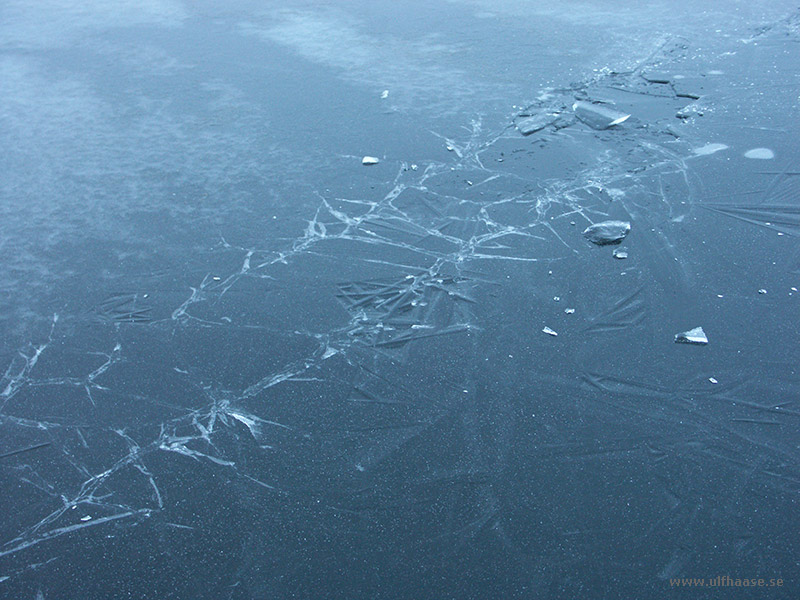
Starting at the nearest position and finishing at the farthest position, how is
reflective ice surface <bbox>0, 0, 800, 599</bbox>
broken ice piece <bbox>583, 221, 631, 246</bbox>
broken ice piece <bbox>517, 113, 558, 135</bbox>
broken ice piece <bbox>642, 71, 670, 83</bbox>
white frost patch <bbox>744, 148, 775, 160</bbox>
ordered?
reflective ice surface <bbox>0, 0, 800, 599</bbox>, broken ice piece <bbox>583, 221, 631, 246</bbox>, white frost patch <bbox>744, 148, 775, 160</bbox>, broken ice piece <bbox>517, 113, 558, 135</bbox>, broken ice piece <bbox>642, 71, 670, 83</bbox>

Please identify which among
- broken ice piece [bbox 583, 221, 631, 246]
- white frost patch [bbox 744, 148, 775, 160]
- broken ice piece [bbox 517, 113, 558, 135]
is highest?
broken ice piece [bbox 517, 113, 558, 135]

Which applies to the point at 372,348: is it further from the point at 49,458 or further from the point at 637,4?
the point at 637,4

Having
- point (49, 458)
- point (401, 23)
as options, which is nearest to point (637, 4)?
point (401, 23)

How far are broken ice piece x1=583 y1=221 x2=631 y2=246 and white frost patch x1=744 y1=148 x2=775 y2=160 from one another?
1.51m

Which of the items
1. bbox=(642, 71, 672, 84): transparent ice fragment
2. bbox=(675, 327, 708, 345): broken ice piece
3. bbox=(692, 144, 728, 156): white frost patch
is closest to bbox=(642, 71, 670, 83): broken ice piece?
bbox=(642, 71, 672, 84): transparent ice fragment

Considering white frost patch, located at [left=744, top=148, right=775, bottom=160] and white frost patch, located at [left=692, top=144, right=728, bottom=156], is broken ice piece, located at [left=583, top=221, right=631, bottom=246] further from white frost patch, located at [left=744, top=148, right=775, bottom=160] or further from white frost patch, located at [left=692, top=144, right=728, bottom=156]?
white frost patch, located at [left=744, top=148, right=775, bottom=160]

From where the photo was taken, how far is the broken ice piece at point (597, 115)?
5391mm

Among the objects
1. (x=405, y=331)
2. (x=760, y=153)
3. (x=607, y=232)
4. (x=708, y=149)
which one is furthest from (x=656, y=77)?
(x=405, y=331)

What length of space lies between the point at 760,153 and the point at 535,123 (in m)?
1.77

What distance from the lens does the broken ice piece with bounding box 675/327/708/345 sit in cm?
347

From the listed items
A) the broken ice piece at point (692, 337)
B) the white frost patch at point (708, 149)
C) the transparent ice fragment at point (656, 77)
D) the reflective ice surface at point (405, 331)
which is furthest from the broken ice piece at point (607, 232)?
the transparent ice fragment at point (656, 77)

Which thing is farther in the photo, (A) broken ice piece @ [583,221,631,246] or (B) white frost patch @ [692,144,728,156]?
(B) white frost patch @ [692,144,728,156]

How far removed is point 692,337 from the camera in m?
3.49

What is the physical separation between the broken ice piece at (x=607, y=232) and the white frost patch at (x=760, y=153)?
1.51 m
